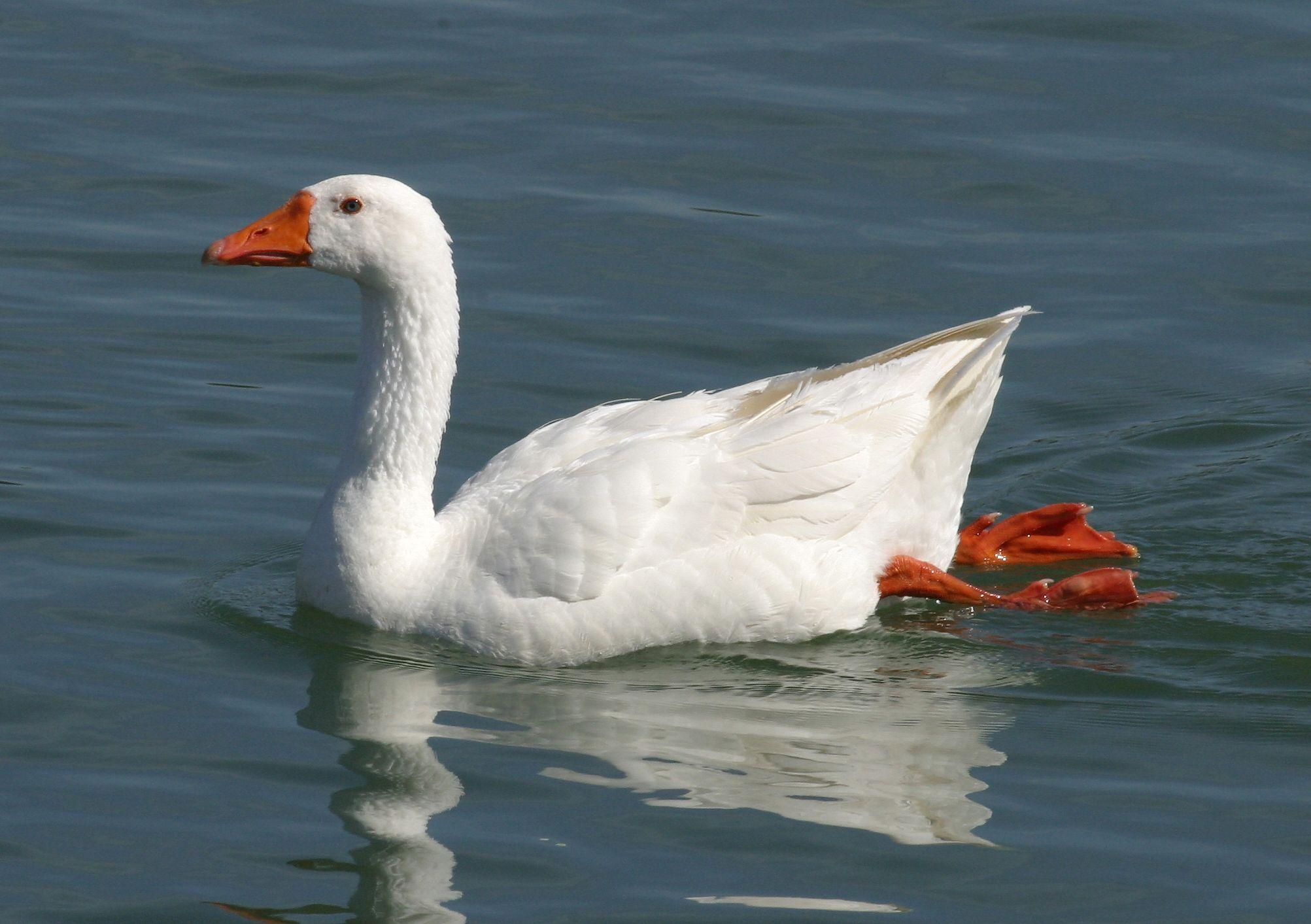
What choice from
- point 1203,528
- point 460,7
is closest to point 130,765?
point 1203,528

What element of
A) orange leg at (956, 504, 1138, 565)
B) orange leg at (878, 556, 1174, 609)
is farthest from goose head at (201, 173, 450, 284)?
orange leg at (956, 504, 1138, 565)

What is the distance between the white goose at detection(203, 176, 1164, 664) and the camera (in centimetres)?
850

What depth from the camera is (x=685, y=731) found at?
777 centimetres

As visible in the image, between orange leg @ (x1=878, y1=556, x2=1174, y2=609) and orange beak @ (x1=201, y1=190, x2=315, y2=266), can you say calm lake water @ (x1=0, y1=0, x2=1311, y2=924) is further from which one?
orange beak @ (x1=201, y1=190, x2=315, y2=266)

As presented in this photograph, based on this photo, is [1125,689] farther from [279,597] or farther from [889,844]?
[279,597]

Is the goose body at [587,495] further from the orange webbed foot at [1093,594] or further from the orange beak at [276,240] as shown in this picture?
the orange webbed foot at [1093,594]

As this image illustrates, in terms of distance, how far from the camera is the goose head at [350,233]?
8.53 meters

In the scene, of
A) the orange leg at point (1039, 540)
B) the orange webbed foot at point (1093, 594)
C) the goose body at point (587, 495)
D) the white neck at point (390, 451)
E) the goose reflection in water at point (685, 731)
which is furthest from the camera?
the orange leg at point (1039, 540)

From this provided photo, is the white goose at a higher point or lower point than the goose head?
lower

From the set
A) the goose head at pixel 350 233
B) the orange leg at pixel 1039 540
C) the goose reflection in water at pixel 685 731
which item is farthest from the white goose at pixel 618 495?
the orange leg at pixel 1039 540

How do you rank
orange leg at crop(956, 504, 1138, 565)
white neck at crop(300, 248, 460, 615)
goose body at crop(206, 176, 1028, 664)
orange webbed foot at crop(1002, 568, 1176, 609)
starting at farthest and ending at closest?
orange leg at crop(956, 504, 1138, 565) < orange webbed foot at crop(1002, 568, 1176, 609) < white neck at crop(300, 248, 460, 615) < goose body at crop(206, 176, 1028, 664)

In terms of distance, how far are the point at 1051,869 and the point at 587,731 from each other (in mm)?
1992

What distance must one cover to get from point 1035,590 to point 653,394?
2.90 m

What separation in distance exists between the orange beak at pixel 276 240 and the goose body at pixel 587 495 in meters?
0.01
